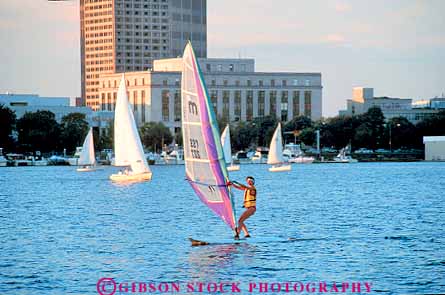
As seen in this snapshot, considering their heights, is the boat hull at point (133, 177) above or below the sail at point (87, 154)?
below

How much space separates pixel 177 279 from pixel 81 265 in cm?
604

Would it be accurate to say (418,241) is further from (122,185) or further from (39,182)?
(39,182)

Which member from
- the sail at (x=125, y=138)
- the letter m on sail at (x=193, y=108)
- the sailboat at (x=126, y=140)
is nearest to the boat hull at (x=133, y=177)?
the sailboat at (x=126, y=140)

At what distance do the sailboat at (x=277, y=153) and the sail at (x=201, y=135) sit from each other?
383ft

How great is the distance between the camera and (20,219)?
79375mm

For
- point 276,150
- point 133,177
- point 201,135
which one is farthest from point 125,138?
point 201,135

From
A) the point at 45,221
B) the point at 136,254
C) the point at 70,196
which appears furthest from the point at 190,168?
the point at 70,196

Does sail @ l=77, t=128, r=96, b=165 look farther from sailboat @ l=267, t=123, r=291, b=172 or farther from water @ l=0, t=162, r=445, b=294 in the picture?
water @ l=0, t=162, r=445, b=294

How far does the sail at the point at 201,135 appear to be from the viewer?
50.1m

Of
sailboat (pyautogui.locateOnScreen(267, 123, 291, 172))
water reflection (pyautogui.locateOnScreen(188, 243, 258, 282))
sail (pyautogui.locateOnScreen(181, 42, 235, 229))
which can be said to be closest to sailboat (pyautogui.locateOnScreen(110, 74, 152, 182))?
sailboat (pyautogui.locateOnScreen(267, 123, 291, 172))

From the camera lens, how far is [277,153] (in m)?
180

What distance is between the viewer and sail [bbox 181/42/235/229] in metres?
50.1

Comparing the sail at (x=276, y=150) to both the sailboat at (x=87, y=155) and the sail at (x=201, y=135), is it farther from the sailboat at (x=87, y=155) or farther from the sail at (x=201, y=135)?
the sail at (x=201, y=135)

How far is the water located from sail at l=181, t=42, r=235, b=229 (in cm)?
312
